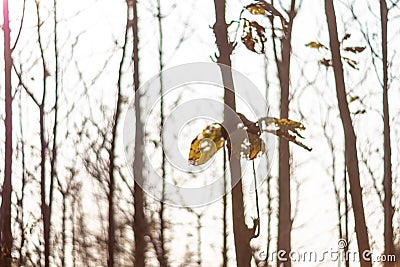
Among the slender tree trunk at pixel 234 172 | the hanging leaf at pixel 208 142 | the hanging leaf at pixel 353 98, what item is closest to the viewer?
the hanging leaf at pixel 208 142

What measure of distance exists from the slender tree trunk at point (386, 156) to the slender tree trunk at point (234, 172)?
734 millimetres

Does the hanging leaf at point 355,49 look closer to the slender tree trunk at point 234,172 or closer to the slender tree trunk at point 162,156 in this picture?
the slender tree trunk at point 234,172

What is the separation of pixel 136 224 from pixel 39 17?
958 mm

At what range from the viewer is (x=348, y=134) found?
2057mm

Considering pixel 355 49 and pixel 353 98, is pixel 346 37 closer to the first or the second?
pixel 355 49

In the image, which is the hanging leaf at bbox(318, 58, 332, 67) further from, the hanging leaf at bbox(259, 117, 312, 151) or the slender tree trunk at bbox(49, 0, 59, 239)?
the slender tree trunk at bbox(49, 0, 59, 239)

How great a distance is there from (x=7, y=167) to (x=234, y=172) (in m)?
1.13

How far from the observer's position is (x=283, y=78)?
2281 millimetres

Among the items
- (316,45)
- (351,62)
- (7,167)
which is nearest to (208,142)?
(316,45)

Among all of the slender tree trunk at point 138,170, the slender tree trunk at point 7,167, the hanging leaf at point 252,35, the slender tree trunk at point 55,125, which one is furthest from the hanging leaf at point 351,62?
the slender tree trunk at point 7,167

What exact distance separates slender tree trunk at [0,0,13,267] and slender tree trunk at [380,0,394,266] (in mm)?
1507

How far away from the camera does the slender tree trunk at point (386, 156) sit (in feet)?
7.81

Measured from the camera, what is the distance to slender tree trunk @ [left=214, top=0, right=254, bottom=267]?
1.82 metres

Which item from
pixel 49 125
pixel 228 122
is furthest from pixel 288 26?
pixel 49 125
